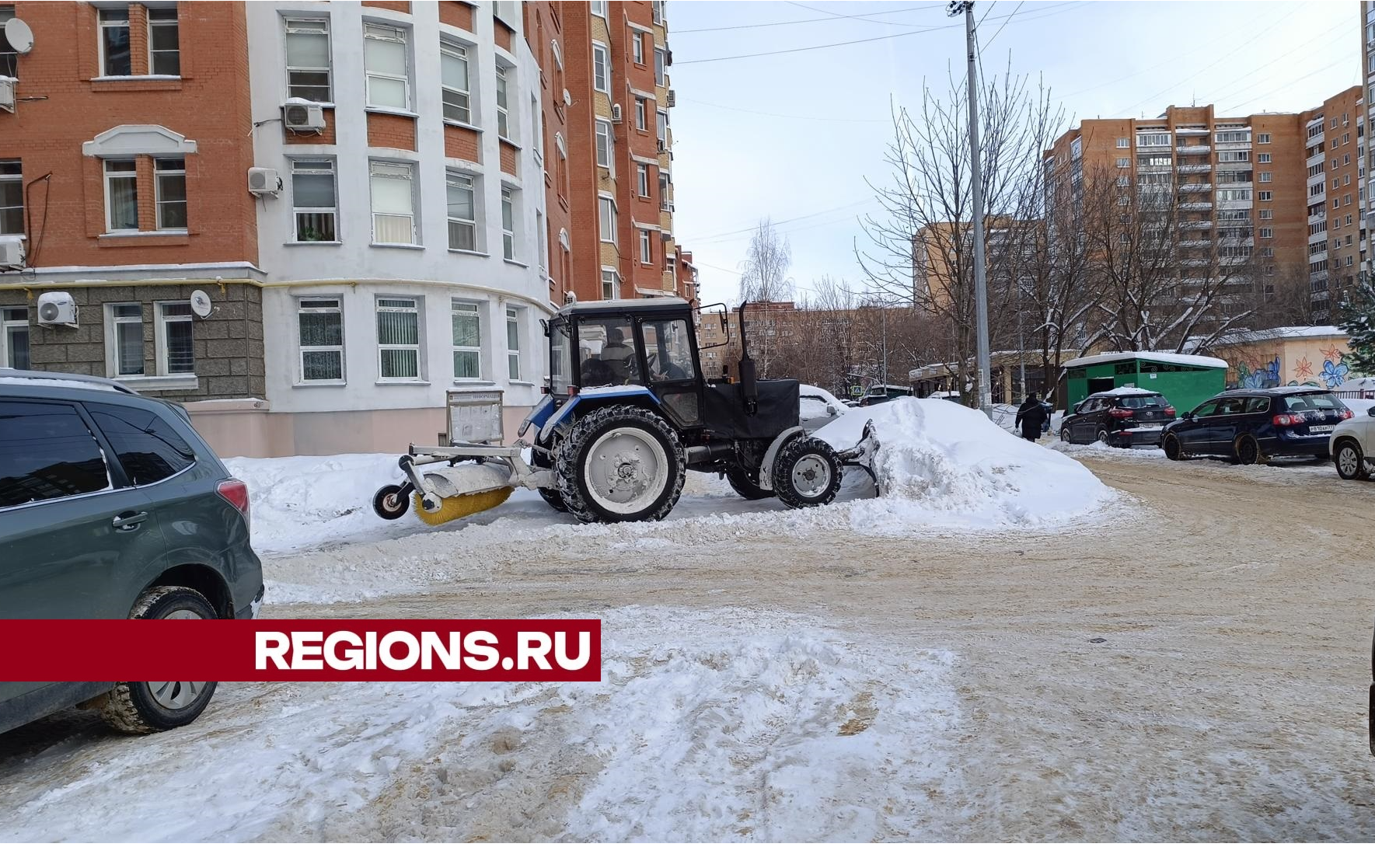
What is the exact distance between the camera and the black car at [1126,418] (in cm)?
2533

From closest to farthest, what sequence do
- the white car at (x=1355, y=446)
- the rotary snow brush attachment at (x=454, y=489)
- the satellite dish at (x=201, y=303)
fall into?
1. the rotary snow brush attachment at (x=454, y=489)
2. the white car at (x=1355, y=446)
3. the satellite dish at (x=201, y=303)

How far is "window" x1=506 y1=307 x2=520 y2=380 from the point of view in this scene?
2345 centimetres

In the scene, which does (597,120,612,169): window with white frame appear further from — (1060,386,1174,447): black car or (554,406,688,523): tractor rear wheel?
(554,406,688,523): tractor rear wheel

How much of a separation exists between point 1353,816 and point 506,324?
2103cm

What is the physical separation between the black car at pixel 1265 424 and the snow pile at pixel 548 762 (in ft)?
54.4

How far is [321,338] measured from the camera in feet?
66.1

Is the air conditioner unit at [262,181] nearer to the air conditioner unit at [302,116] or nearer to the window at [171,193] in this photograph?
the air conditioner unit at [302,116]

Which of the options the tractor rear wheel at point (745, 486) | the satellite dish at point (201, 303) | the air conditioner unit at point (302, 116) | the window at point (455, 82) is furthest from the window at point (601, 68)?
the tractor rear wheel at point (745, 486)

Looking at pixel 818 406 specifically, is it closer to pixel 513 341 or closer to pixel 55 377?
pixel 513 341

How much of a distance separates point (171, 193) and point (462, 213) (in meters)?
6.10

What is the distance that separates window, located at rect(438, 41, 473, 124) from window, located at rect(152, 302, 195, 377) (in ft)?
24.2

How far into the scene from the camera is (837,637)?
6.04 meters

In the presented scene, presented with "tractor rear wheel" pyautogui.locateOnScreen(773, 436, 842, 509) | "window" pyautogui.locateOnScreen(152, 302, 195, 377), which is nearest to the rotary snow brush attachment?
"tractor rear wheel" pyautogui.locateOnScreen(773, 436, 842, 509)
